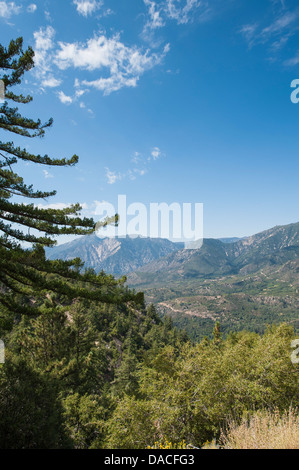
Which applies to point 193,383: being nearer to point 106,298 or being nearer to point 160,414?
point 160,414

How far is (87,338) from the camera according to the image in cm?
2484

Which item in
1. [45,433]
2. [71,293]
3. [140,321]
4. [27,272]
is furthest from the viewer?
[140,321]

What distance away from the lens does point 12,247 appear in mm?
7793

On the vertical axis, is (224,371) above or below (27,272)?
below

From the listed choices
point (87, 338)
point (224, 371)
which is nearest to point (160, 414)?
point (224, 371)

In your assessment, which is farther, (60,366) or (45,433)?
(60,366)

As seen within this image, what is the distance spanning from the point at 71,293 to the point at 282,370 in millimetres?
14671

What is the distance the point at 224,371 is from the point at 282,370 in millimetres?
3791

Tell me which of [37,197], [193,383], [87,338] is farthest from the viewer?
[87,338]
